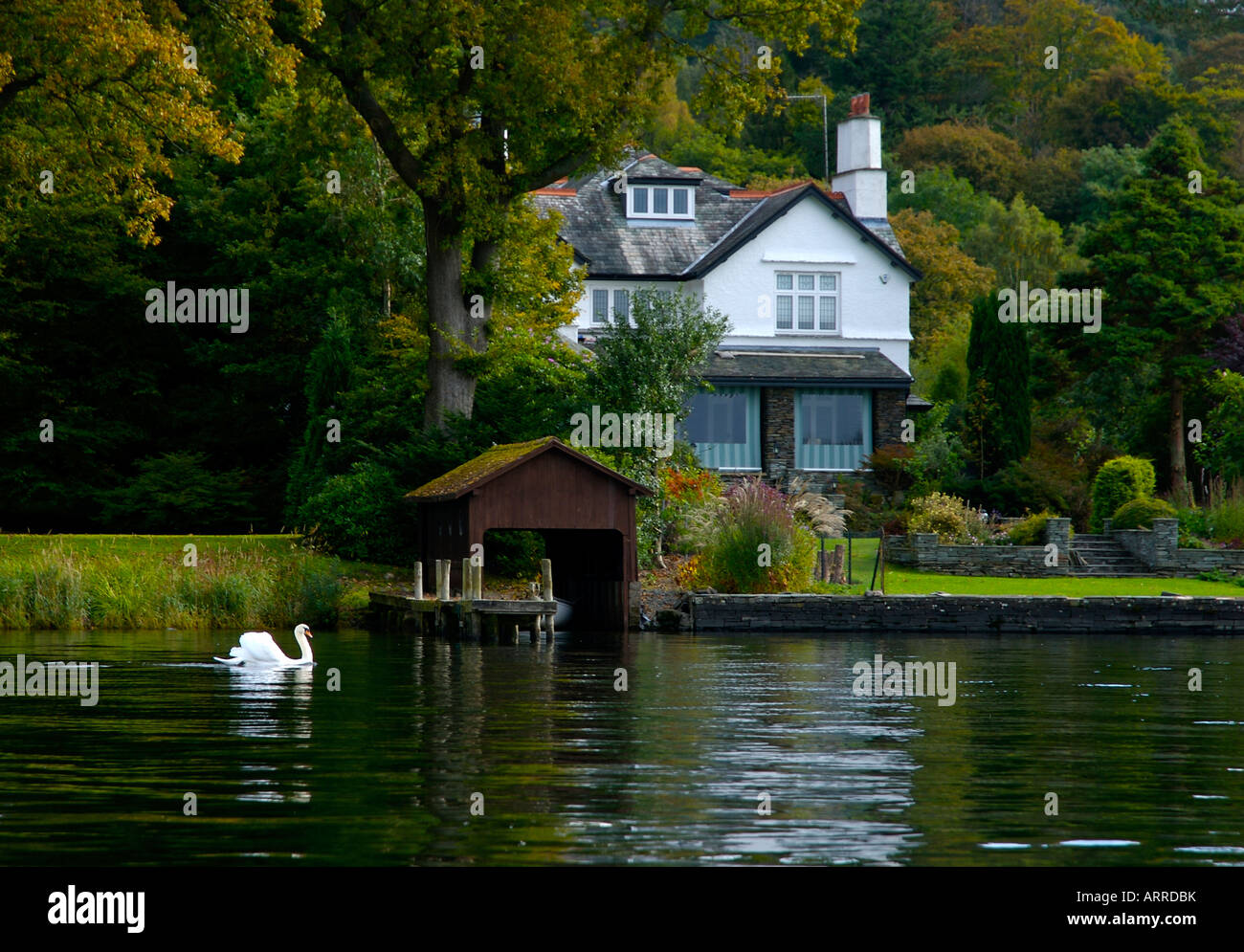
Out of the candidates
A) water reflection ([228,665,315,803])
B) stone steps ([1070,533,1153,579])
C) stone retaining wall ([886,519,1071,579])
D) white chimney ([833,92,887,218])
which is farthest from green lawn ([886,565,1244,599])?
white chimney ([833,92,887,218])

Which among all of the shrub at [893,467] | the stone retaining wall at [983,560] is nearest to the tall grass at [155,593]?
the stone retaining wall at [983,560]

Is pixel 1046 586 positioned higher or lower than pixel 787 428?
lower

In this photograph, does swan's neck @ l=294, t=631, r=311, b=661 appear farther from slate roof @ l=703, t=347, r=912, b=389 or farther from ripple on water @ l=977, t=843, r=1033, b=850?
slate roof @ l=703, t=347, r=912, b=389

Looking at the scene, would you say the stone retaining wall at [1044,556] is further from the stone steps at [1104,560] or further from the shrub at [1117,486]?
the shrub at [1117,486]

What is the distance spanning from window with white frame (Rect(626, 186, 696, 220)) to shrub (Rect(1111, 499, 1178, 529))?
2115cm

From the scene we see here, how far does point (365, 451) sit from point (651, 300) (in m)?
7.76

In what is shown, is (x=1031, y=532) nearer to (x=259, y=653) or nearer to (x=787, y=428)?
(x=787, y=428)

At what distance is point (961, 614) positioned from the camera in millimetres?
33719

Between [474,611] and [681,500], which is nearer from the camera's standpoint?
[474,611]

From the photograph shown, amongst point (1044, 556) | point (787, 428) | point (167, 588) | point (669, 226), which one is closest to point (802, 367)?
point (787, 428)

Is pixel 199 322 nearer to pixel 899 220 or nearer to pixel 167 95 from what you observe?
pixel 167 95

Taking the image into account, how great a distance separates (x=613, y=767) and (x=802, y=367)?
41.0 meters
